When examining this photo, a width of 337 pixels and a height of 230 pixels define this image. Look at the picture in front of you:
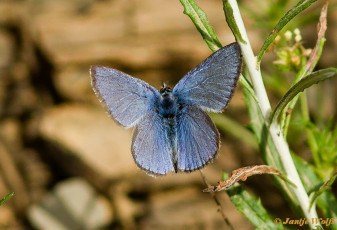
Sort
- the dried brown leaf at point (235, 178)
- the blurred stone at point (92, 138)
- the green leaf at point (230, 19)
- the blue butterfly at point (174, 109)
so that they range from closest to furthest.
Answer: the green leaf at point (230, 19), the dried brown leaf at point (235, 178), the blue butterfly at point (174, 109), the blurred stone at point (92, 138)

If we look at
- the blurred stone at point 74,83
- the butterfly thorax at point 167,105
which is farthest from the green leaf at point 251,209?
the blurred stone at point 74,83

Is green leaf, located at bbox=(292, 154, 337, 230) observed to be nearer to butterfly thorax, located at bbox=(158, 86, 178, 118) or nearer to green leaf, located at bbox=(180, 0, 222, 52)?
butterfly thorax, located at bbox=(158, 86, 178, 118)

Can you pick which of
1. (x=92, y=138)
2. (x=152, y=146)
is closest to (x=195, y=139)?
(x=152, y=146)

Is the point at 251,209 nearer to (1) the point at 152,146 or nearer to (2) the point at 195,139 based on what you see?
(2) the point at 195,139

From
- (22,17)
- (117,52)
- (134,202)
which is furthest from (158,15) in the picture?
(134,202)

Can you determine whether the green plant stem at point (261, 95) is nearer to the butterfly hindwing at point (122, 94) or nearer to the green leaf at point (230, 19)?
the green leaf at point (230, 19)

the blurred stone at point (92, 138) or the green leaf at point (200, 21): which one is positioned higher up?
the green leaf at point (200, 21)

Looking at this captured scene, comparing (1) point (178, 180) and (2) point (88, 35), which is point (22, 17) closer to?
(2) point (88, 35)
